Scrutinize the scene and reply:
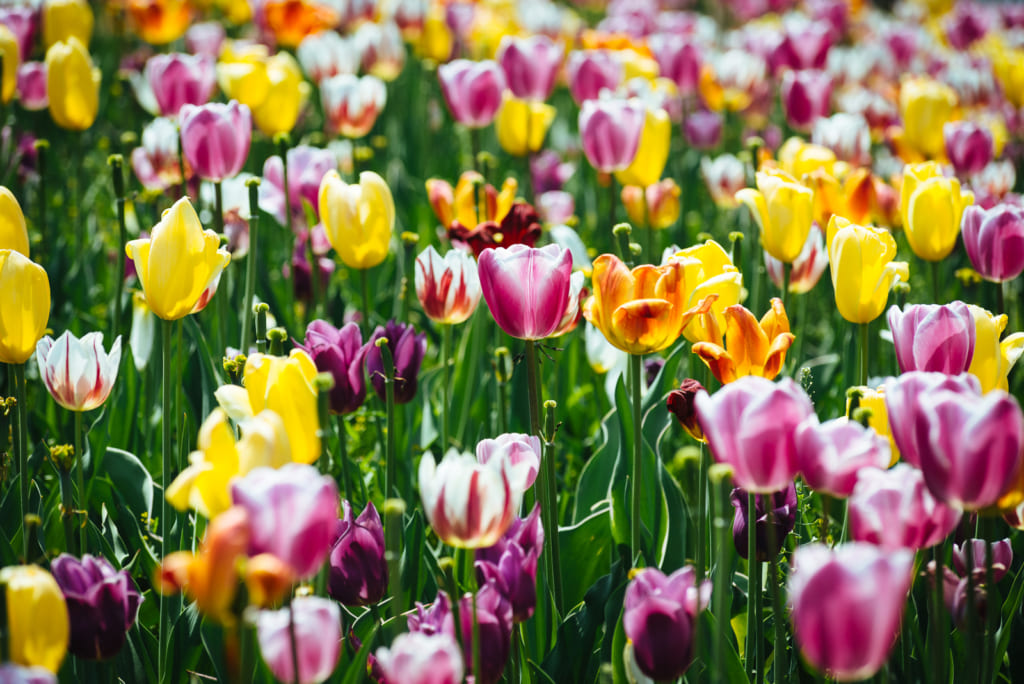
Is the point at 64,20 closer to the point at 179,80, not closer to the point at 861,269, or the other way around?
the point at 179,80

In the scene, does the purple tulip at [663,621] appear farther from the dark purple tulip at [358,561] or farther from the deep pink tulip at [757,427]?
the dark purple tulip at [358,561]

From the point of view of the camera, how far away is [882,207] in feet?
9.53

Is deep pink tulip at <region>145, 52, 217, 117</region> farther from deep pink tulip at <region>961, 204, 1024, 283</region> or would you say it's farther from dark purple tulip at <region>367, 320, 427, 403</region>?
deep pink tulip at <region>961, 204, 1024, 283</region>

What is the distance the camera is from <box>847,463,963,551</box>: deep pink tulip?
3.62 feet

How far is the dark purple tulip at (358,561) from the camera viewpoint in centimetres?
140

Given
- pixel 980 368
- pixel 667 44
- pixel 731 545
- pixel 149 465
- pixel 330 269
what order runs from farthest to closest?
1. pixel 667 44
2. pixel 330 269
3. pixel 149 465
4. pixel 731 545
5. pixel 980 368

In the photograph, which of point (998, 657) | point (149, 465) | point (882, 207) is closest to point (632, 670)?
point (998, 657)

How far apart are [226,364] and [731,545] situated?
888 mm

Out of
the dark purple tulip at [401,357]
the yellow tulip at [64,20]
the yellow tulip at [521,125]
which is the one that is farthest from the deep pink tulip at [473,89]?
the dark purple tulip at [401,357]

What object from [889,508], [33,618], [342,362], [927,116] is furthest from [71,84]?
[927,116]

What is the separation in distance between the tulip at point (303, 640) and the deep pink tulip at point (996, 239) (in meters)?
1.66

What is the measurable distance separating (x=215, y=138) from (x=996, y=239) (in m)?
1.76

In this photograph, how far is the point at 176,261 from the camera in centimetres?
155

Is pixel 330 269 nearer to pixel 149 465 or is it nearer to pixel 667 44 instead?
pixel 149 465
